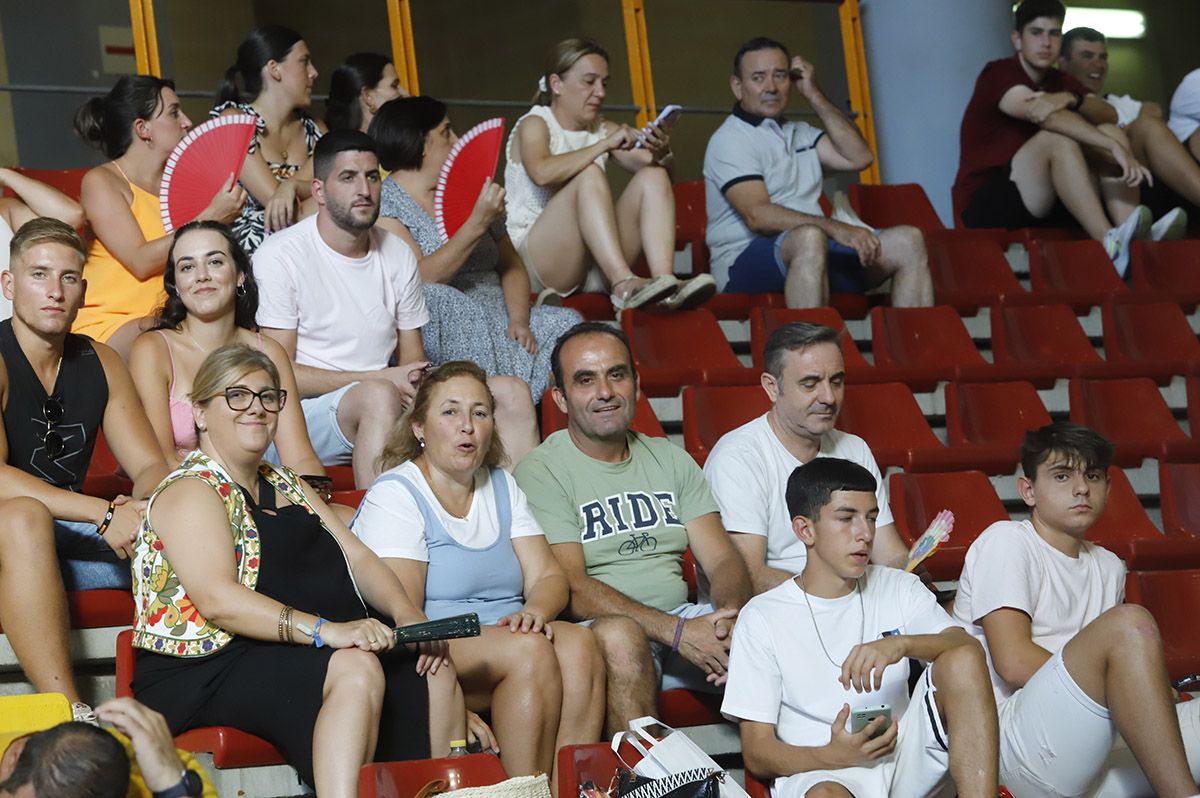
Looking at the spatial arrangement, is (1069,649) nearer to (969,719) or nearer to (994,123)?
(969,719)

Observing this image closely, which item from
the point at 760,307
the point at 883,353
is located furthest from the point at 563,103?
the point at 883,353

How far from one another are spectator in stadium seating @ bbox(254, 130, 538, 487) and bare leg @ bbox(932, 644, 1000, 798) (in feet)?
4.28

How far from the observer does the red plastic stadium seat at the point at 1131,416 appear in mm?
4480

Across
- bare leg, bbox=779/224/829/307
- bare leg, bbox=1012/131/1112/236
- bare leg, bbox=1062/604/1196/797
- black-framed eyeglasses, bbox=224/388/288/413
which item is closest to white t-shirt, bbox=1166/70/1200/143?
bare leg, bbox=1012/131/1112/236

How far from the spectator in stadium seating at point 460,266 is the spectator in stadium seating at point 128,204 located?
0.51 metres

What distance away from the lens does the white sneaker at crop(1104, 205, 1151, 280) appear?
5.49 metres

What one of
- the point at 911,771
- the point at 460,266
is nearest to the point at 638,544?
the point at 911,771

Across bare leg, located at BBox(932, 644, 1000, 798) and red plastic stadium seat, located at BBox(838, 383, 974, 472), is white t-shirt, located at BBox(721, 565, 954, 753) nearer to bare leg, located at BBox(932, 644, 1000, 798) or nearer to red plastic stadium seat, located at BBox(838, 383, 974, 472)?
bare leg, located at BBox(932, 644, 1000, 798)

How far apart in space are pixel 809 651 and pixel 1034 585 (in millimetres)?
542

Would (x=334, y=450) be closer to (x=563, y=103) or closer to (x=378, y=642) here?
(x=378, y=642)

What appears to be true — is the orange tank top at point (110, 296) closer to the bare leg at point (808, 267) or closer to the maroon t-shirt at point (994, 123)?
the bare leg at point (808, 267)

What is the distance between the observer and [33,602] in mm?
2738

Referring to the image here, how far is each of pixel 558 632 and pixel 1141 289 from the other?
128 inches

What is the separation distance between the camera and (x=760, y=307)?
15.4 ft
